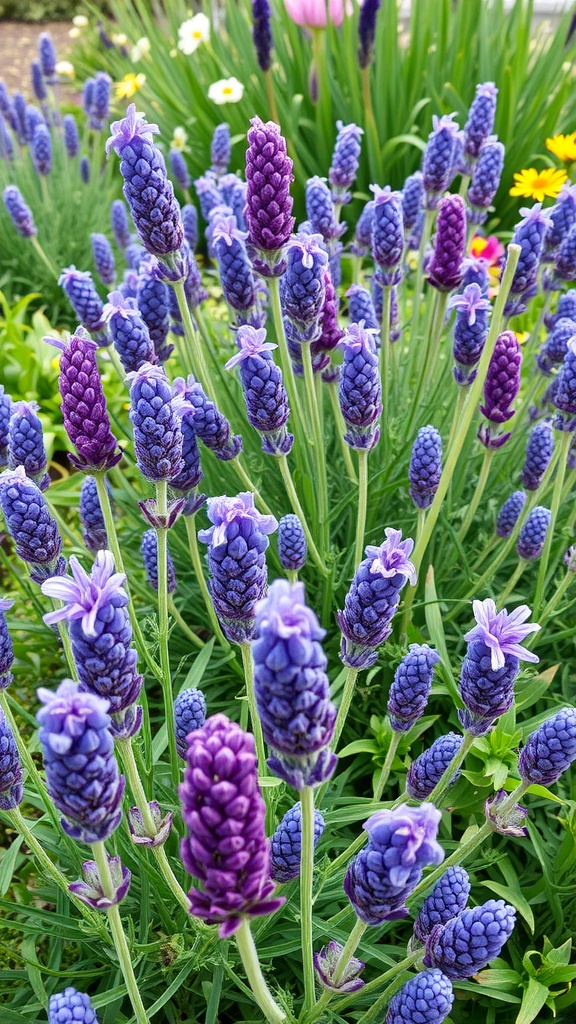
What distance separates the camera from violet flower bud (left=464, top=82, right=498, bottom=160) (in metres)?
2.75

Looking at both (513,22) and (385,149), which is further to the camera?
(513,22)

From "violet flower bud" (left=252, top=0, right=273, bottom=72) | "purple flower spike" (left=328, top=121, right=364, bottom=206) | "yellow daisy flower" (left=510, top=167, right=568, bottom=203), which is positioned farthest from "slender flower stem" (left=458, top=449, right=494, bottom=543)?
"violet flower bud" (left=252, top=0, right=273, bottom=72)

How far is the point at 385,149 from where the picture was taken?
16.2ft

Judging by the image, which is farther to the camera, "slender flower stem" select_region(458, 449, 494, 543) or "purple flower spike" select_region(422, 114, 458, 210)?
"purple flower spike" select_region(422, 114, 458, 210)

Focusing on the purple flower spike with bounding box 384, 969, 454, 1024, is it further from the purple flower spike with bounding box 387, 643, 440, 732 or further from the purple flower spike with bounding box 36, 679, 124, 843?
the purple flower spike with bounding box 36, 679, 124, 843

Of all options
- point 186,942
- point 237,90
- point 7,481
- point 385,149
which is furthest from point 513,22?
point 186,942

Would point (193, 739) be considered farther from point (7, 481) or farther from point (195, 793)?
point (7, 481)

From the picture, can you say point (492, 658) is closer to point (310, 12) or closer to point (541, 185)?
point (541, 185)

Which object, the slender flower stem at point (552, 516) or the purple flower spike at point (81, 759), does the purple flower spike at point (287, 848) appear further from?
the slender flower stem at point (552, 516)

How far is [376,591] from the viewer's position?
4.73ft

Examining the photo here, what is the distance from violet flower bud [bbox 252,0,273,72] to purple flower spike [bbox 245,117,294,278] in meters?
2.89

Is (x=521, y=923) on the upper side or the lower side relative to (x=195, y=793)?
lower

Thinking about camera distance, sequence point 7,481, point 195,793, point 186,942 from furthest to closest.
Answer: point 186,942
point 7,481
point 195,793

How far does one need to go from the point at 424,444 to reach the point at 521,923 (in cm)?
129
